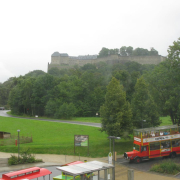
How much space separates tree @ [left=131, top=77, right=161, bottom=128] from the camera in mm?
30219

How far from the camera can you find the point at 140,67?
440 feet

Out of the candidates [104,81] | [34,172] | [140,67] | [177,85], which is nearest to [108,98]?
[177,85]

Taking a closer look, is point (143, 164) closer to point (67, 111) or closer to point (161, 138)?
point (161, 138)

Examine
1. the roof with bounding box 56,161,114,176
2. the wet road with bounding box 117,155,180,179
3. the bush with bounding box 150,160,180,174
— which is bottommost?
the wet road with bounding box 117,155,180,179

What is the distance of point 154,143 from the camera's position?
23719mm

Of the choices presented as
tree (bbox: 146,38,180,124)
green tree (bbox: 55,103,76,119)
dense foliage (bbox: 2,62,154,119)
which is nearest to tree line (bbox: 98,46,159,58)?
dense foliage (bbox: 2,62,154,119)

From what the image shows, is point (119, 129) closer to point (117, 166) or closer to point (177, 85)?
point (117, 166)

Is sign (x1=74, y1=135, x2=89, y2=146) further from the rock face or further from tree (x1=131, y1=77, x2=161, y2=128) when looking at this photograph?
tree (x1=131, y1=77, x2=161, y2=128)

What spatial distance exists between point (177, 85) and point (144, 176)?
17311mm

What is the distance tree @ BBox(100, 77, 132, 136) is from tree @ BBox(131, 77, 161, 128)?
Answer: 102 inches

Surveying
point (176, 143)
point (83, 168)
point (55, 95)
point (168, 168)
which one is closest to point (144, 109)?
point (176, 143)

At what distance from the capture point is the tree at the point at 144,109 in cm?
3022

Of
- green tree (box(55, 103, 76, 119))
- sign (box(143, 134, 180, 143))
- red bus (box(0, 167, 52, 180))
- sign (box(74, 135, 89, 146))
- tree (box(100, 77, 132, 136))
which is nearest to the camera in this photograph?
red bus (box(0, 167, 52, 180))

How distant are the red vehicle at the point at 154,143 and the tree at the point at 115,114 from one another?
3573 mm
